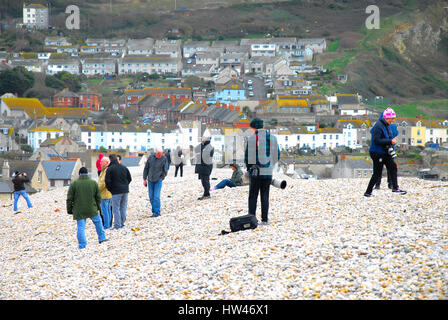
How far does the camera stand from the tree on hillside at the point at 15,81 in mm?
105188

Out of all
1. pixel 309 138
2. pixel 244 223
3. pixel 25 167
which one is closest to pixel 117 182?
pixel 244 223

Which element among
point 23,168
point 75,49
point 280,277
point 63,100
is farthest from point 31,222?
point 75,49

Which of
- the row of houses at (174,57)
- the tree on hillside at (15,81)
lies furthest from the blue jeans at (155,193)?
the row of houses at (174,57)

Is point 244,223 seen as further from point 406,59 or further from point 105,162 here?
point 406,59

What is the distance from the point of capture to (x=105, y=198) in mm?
13391

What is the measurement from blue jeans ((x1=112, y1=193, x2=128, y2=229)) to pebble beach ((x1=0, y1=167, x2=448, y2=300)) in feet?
0.70

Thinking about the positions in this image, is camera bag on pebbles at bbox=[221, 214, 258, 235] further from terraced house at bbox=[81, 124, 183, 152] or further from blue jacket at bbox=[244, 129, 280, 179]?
terraced house at bbox=[81, 124, 183, 152]

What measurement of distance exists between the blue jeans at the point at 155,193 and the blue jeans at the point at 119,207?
76 cm

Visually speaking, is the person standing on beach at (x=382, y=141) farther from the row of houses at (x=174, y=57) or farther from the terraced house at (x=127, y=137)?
the row of houses at (x=174, y=57)

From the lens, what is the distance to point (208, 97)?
98938mm

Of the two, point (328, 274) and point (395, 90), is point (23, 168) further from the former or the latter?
point (395, 90)

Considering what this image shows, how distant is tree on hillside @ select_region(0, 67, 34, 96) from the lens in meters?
105

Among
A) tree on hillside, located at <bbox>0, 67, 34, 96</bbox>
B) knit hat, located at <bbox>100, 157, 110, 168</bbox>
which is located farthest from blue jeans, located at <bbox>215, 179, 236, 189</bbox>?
tree on hillside, located at <bbox>0, 67, 34, 96</bbox>

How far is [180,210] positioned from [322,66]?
326ft
